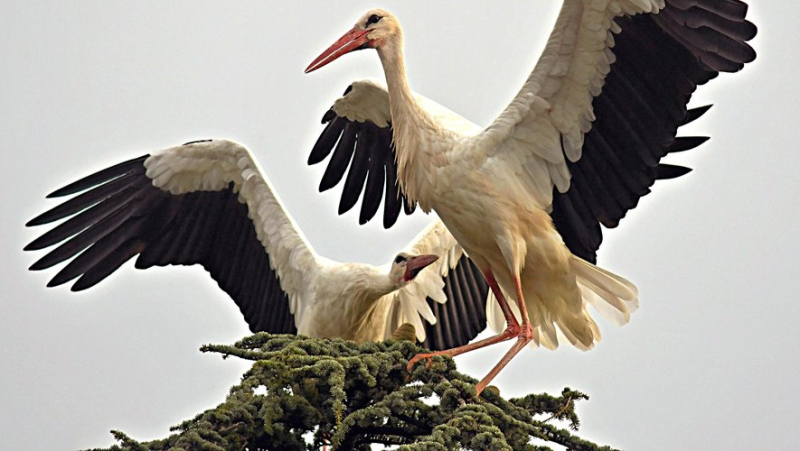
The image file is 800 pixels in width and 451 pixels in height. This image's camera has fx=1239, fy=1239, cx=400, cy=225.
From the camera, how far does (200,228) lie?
26.7 ft

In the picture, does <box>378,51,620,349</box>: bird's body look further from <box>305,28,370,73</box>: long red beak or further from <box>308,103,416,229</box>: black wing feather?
<box>308,103,416,229</box>: black wing feather

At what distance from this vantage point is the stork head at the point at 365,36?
23.1ft

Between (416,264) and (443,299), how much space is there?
2.26 ft

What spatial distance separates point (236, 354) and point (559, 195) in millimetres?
2139

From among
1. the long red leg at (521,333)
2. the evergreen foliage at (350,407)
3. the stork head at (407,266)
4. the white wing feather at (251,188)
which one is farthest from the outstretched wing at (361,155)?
the evergreen foliage at (350,407)

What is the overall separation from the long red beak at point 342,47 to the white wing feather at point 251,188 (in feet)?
3.50

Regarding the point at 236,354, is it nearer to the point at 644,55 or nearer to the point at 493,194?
the point at 493,194

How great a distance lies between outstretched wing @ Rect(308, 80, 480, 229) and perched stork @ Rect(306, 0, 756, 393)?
1416mm

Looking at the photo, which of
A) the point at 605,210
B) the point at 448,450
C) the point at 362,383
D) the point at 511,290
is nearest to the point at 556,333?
the point at 511,290

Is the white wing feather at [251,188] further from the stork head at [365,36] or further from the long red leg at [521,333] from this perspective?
the long red leg at [521,333]

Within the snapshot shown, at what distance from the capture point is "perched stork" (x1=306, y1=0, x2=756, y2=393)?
19.6 ft

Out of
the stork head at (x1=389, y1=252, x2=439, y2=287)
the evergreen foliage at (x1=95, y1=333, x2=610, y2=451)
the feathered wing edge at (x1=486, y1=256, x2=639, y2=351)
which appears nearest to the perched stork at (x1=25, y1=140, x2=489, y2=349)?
the stork head at (x1=389, y1=252, x2=439, y2=287)

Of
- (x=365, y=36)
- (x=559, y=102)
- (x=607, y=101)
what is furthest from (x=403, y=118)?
(x=607, y=101)

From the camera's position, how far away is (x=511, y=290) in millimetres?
6848
